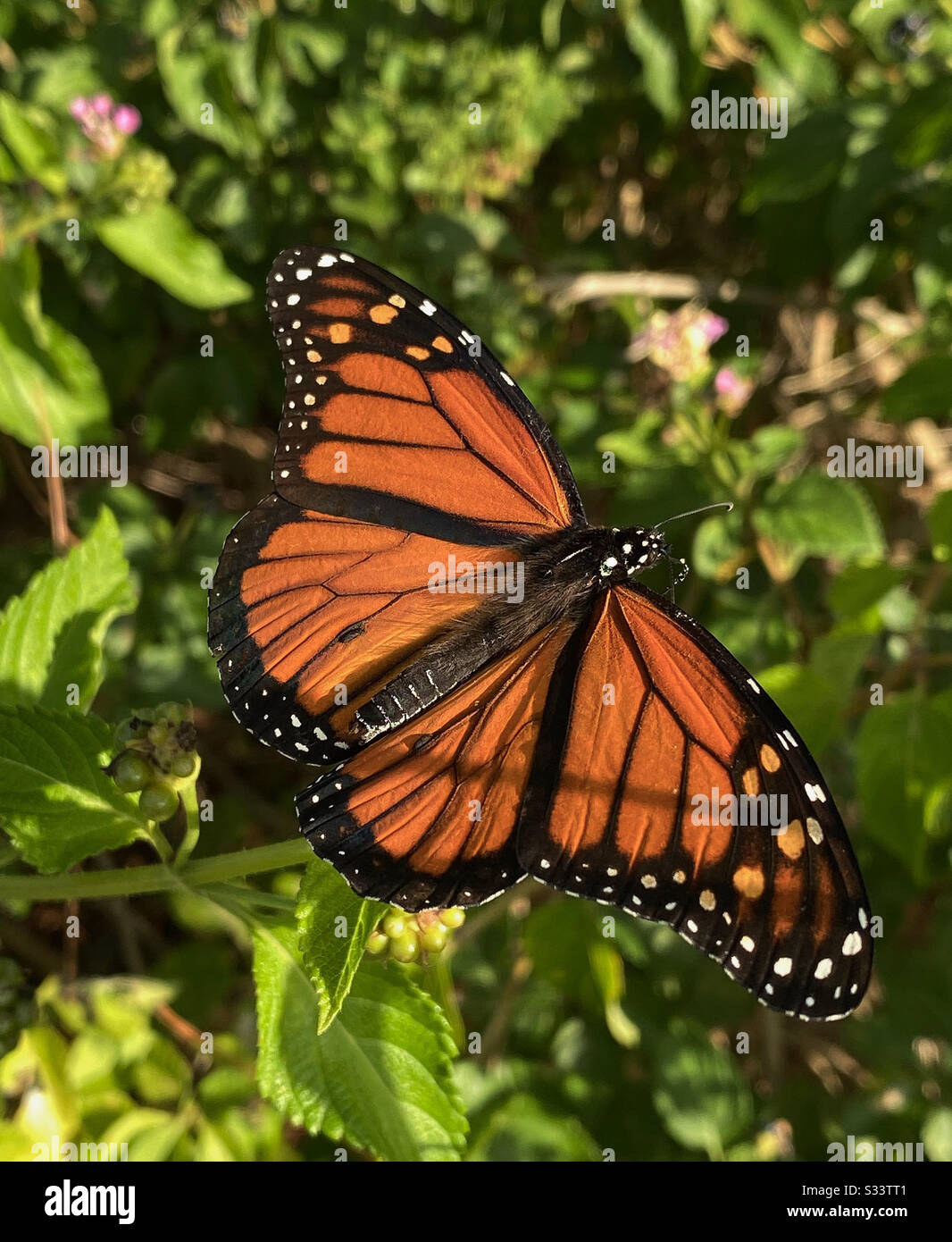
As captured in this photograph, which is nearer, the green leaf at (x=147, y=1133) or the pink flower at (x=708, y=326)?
the green leaf at (x=147, y=1133)

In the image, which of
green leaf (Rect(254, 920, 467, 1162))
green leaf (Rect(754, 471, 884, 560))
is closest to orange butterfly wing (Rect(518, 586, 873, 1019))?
green leaf (Rect(254, 920, 467, 1162))

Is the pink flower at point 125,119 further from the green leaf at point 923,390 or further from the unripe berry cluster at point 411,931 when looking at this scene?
the unripe berry cluster at point 411,931

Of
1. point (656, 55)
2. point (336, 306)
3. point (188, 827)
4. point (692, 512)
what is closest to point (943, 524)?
point (692, 512)

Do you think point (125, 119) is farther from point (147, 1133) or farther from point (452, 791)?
point (147, 1133)

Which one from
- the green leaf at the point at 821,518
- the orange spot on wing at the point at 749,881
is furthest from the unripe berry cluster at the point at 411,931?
the green leaf at the point at 821,518

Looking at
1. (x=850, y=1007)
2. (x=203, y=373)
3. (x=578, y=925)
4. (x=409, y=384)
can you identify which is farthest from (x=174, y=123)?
(x=850, y=1007)

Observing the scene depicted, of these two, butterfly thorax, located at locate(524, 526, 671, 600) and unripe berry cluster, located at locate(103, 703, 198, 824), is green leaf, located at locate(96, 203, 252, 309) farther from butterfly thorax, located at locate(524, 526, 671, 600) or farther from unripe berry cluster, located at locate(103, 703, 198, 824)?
unripe berry cluster, located at locate(103, 703, 198, 824)
